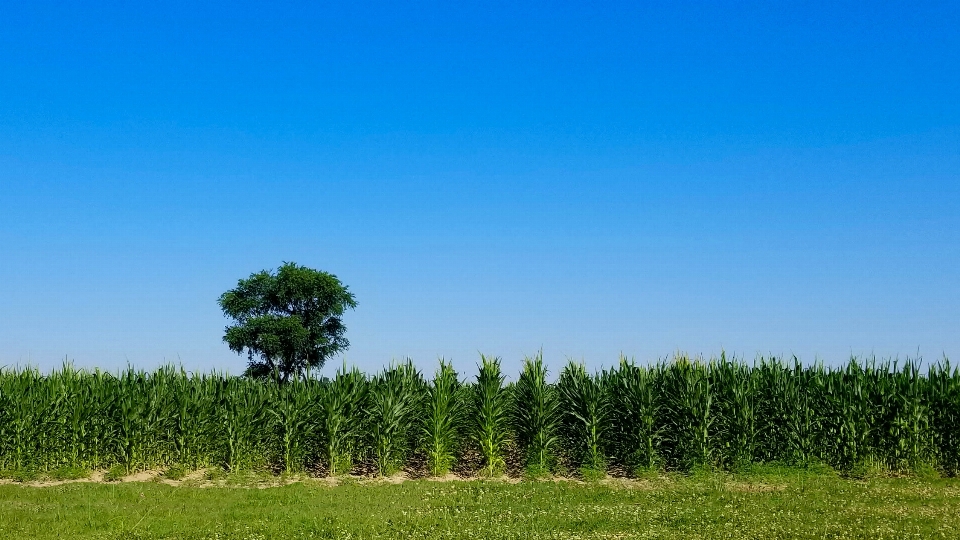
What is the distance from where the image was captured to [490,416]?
23.2 metres

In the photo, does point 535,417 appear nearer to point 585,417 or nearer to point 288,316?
point 585,417

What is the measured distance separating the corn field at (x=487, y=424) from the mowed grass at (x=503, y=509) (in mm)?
1277

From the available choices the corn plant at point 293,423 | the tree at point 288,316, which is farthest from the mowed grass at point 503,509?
the tree at point 288,316

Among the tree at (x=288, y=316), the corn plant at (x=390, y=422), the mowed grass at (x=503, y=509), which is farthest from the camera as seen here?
the tree at (x=288, y=316)

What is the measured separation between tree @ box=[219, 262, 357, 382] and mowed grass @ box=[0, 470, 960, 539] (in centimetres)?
3679

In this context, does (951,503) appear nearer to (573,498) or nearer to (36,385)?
(573,498)

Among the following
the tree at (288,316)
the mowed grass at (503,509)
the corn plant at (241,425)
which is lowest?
the mowed grass at (503,509)

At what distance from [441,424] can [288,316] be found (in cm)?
3808

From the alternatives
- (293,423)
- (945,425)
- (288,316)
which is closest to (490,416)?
(293,423)

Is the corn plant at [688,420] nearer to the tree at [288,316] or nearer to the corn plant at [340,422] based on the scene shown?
the corn plant at [340,422]

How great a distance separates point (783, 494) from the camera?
19297mm

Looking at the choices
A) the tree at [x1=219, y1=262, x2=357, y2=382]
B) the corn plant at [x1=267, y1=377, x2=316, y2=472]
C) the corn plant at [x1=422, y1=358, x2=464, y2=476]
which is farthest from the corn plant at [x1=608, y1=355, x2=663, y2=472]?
the tree at [x1=219, y1=262, x2=357, y2=382]

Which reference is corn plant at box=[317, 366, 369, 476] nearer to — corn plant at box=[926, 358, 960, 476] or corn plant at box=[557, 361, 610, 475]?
corn plant at box=[557, 361, 610, 475]

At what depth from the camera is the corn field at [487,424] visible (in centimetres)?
2297
